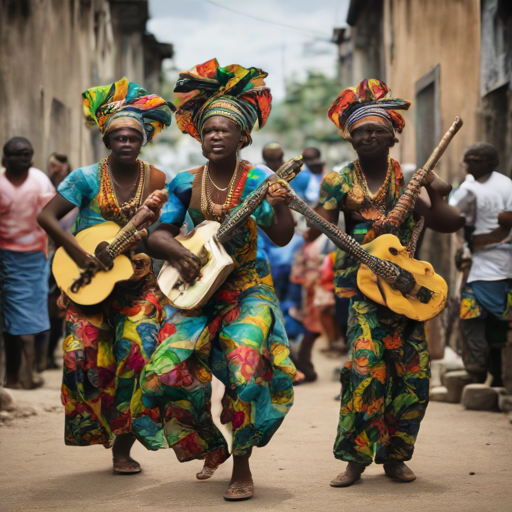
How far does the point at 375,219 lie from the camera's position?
240 inches

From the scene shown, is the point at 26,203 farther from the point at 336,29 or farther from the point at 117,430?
the point at 336,29

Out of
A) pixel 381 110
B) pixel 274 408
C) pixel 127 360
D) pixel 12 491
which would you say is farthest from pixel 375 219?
pixel 12 491

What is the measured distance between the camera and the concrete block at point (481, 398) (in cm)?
875

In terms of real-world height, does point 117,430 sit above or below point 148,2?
below

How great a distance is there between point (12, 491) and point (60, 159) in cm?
671

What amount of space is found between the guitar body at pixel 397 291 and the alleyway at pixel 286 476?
1.02 m

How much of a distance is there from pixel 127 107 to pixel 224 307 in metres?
1.58

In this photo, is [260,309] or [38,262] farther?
[38,262]

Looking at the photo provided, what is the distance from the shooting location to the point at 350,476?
5879mm

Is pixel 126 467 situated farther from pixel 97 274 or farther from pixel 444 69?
pixel 444 69

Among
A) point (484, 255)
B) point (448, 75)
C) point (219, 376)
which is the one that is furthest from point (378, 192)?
point (448, 75)

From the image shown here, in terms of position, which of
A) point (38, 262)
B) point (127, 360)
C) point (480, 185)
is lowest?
point (127, 360)

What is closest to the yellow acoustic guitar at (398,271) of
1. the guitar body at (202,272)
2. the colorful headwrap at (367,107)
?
the colorful headwrap at (367,107)

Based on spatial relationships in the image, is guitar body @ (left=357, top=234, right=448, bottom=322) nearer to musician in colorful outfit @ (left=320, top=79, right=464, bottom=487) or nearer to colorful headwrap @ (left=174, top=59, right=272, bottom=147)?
musician in colorful outfit @ (left=320, top=79, right=464, bottom=487)
